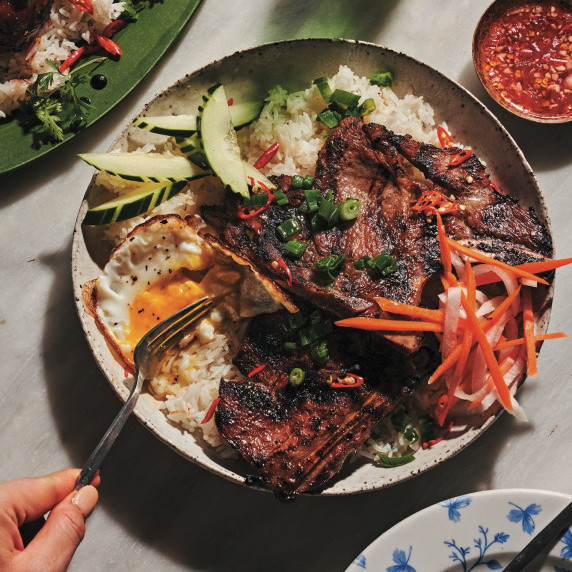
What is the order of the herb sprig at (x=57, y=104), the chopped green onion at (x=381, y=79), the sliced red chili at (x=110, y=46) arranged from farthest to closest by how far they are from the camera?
the sliced red chili at (x=110, y=46)
the herb sprig at (x=57, y=104)
the chopped green onion at (x=381, y=79)

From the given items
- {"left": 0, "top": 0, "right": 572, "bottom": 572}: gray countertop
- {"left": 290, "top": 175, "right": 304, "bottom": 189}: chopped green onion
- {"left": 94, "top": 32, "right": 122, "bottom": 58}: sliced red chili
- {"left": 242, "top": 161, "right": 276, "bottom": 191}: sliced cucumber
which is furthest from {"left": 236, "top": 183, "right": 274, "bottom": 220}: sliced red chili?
{"left": 94, "top": 32, "right": 122, "bottom": 58}: sliced red chili

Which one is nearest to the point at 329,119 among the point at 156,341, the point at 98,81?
the point at 98,81

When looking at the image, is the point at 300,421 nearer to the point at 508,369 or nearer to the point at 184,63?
the point at 508,369

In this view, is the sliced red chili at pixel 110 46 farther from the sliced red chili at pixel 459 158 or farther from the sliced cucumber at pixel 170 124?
the sliced red chili at pixel 459 158

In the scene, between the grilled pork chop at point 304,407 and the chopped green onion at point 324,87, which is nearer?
the grilled pork chop at point 304,407

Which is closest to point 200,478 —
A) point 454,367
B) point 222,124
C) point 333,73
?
point 454,367

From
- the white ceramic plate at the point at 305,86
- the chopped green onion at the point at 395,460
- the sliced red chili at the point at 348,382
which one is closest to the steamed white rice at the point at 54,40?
the white ceramic plate at the point at 305,86

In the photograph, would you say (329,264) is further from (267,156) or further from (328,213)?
(267,156)
